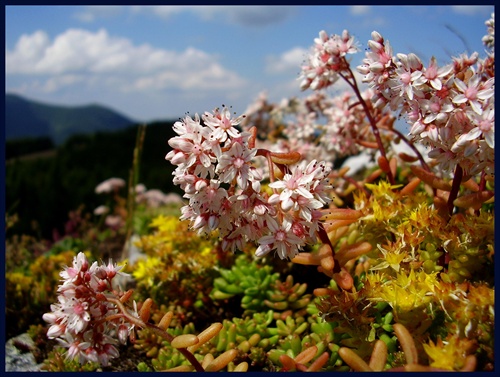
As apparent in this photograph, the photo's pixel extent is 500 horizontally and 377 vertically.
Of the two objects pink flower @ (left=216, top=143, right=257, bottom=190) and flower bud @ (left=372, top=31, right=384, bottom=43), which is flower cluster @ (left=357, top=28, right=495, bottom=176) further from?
pink flower @ (left=216, top=143, right=257, bottom=190)

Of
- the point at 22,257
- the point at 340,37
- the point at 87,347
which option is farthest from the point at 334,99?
the point at 22,257

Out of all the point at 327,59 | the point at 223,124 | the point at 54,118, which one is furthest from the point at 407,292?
the point at 54,118

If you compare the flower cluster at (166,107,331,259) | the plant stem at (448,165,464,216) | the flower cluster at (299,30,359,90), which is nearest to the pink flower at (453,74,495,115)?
the plant stem at (448,165,464,216)

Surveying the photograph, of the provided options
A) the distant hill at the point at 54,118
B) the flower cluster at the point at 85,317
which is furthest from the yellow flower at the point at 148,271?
the distant hill at the point at 54,118

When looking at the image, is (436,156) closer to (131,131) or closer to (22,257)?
(22,257)

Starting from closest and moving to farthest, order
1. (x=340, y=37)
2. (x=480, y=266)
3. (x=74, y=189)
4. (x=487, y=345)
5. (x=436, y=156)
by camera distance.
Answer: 1. (x=487, y=345)
2. (x=436, y=156)
3. (x=480, y=266)
4. (x=340, y=37)
5. (x=74, y=189)
